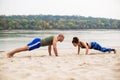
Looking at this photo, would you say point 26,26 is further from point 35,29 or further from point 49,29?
point 49,29

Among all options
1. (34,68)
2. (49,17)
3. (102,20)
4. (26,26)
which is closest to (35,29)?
(26,26)

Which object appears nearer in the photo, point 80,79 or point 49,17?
point 80,79

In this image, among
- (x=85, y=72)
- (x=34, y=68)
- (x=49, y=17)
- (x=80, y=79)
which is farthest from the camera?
(x=49, y=17)

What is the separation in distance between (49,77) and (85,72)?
645 mm

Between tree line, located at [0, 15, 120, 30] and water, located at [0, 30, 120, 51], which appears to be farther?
tree line, located at [0, 15, 120, 30]

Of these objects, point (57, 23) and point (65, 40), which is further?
point (57, 23)

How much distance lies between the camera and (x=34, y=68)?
4.82m

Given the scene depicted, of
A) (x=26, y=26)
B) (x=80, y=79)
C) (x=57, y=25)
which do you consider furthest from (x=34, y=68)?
(x=57, y=25)

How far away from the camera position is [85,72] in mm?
4355

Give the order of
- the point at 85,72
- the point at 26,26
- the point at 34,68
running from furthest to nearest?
the point at 26,26 < the point at 34,68 < the point at 85,72

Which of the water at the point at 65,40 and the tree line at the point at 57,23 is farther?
the tree line at the point at 57,23

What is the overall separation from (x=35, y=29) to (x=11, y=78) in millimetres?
59396

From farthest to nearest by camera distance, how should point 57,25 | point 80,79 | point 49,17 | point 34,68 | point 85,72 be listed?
point 49,17 < point 57,25 < point 34,68 < point 85,72 < point 80,79

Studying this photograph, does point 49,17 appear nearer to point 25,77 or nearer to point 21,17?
point 21,17
